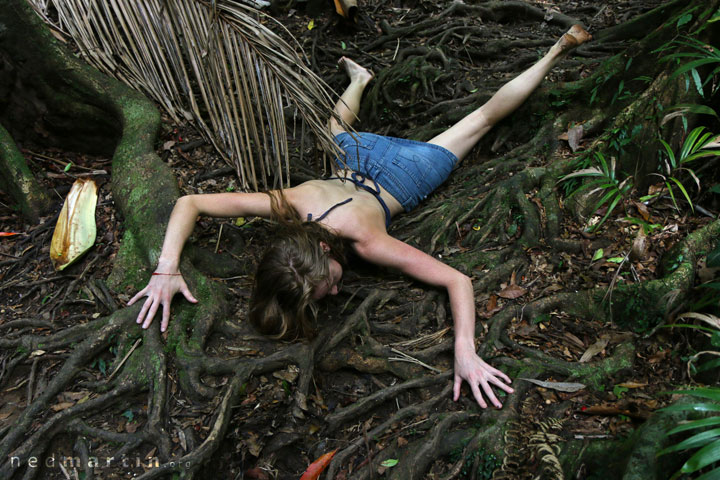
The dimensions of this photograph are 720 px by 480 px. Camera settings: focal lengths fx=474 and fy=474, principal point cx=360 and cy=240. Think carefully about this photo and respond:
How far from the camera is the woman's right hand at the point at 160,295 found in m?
2.81

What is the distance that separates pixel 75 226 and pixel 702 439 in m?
3.98

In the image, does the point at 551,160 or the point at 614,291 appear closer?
the point at 614,291

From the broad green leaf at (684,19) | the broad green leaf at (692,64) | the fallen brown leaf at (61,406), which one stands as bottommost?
the fallen brown leaf at (61,406)

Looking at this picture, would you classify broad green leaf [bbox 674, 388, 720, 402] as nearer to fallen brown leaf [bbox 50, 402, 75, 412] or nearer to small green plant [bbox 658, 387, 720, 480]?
small green plant [bbox 658, 387, 720, 480]

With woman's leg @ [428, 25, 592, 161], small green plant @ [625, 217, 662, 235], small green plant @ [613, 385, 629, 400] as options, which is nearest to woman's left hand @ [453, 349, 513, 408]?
small green plant @ [613, 385, 629, 400]

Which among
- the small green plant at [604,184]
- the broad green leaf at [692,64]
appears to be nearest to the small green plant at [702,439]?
the small green plant at [604,184]

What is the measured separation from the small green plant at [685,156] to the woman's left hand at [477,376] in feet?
5.29

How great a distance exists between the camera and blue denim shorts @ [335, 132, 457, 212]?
411 cm

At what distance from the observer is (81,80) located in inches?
159

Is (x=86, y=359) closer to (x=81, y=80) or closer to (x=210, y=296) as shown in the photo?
(x=210, y=296)

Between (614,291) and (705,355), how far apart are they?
562mm

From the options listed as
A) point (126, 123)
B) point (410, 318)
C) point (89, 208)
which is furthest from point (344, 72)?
point (410, 318)

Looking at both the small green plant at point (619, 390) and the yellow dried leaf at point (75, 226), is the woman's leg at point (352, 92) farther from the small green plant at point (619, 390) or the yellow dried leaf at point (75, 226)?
the small green plant at point (619, 390)

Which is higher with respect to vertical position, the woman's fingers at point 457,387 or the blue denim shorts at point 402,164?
the blue denim shorts at point 402,164
